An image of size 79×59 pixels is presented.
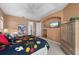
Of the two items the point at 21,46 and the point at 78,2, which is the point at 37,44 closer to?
the point at 21,46

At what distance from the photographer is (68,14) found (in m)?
2.19

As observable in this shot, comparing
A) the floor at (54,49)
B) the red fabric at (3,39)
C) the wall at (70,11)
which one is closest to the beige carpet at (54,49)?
the floor at (54,49)

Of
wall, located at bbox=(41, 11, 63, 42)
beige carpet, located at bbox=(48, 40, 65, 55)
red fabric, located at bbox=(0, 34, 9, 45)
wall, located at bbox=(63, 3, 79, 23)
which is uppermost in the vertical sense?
wall, located at bbox=(63, 3, 79, 23)

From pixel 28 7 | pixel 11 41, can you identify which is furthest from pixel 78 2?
pixel 11 41

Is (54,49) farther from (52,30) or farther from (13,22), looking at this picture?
(13,22)

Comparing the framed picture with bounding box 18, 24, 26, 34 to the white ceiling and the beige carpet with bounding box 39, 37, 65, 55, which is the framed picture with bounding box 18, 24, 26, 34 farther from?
the beige carpet with bounding box 39, 37, 65, 55

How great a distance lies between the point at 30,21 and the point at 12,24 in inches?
11.3

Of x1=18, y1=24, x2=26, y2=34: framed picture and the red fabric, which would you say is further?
x1=18, y1=24, x2=26, y2=34: framed picture

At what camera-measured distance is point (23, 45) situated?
2158 mm

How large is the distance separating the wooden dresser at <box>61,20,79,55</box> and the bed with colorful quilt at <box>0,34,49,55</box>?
0.29 m

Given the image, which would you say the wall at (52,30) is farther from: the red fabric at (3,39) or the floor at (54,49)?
the red fabric at (3,39)

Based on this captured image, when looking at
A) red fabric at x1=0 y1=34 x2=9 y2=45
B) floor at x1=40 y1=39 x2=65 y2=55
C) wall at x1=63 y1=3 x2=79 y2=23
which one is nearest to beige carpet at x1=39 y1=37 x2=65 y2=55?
floor at x1=40 y1=39 x2=65 y2=55

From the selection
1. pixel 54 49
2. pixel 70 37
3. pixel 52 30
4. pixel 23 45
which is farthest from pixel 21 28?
pixel 70 37

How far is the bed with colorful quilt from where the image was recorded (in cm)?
210
